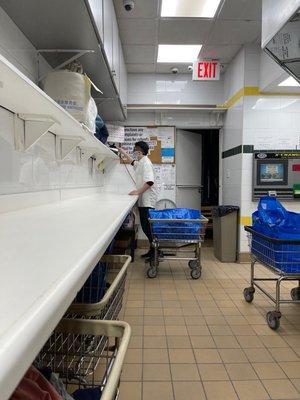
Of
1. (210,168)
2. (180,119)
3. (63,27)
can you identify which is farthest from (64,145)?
(210,168)

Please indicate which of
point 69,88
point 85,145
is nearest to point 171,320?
point 85,145

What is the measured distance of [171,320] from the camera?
255cm

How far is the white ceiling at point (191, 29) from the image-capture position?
3355 millimetres

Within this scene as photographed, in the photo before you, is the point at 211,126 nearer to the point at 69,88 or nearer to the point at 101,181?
the point at 101,181

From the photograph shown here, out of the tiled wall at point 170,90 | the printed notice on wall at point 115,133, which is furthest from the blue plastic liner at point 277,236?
the tiled wall at point 170,90

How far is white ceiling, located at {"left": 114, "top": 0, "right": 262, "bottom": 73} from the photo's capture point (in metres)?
3.36

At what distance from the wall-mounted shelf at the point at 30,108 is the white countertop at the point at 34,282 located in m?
0.51

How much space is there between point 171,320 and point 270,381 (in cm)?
93

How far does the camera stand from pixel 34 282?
0.55 metres

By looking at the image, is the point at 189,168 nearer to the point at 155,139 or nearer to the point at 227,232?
the point at 155,139

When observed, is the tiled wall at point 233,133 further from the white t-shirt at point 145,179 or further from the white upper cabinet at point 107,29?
the white upper cabinet at point 107,29

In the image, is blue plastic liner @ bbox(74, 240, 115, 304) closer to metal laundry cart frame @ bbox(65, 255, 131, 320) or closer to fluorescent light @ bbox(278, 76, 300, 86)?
metal laundry cart frame @ bbox(65, 255, 131, 320)

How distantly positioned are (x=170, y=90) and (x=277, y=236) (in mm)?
3629

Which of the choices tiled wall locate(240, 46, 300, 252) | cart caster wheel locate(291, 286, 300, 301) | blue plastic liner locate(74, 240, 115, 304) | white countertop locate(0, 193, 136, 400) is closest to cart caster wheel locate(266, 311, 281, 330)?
cart caster wheel locate(291, 286, 300, 301)
